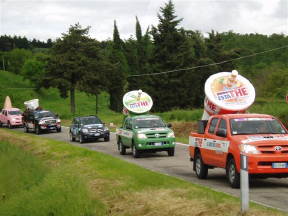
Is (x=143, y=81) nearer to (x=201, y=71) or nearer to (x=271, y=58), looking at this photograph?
(x=201, y=71)

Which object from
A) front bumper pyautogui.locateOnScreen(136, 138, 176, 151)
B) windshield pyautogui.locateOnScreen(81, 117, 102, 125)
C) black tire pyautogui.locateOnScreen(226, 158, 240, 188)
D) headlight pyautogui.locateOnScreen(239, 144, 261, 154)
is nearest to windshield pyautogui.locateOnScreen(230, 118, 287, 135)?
black tire pyautogui.locateOnScreen(226, 158, 240, 188)

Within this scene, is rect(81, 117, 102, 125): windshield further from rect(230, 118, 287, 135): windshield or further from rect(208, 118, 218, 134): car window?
rect(230, 118, 287, 135): windshield

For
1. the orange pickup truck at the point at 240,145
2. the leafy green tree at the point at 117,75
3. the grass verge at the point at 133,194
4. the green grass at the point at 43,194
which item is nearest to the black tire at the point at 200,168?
the orange pickup truck at the point at 240,145

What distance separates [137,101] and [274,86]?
171ft

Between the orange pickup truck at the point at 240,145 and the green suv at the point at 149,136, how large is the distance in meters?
7.57

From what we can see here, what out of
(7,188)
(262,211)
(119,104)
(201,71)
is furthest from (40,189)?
(119,104)

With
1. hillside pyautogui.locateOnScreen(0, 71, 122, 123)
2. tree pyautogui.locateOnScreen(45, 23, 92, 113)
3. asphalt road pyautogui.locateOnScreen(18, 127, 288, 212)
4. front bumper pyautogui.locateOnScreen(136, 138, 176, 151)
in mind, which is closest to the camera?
asphalt road pyautogui.locateOnScreen(18, 127, 288, 212)

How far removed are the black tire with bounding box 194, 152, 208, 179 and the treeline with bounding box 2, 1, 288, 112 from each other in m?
57.5

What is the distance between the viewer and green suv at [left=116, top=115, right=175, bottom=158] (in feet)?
83.9

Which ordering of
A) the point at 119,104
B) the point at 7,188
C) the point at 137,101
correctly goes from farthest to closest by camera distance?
the point at 119,104 → the point at 137,101 → the point at 7,188

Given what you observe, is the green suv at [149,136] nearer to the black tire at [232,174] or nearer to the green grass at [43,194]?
the green grass at [43,194]

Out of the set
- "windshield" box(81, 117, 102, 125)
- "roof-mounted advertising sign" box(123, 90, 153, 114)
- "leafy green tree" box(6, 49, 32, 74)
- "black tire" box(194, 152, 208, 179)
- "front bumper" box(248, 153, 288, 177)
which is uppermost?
"leafy green tree" box(6, 49, 32, 74)

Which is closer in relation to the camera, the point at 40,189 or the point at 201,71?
the point at 40,189

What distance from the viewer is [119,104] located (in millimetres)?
103500
